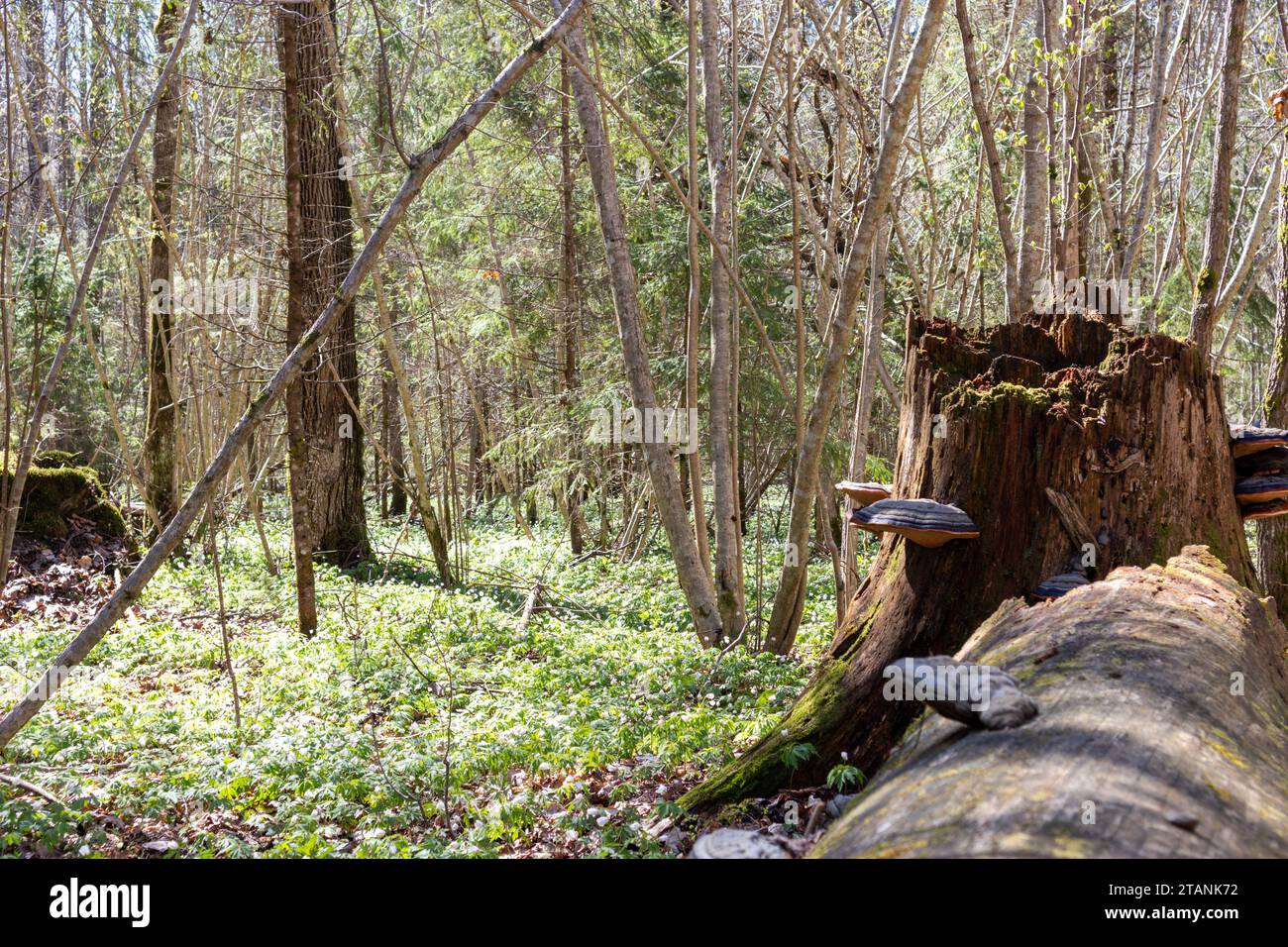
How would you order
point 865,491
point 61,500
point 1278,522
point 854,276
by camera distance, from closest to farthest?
point 865,491 → point 854,276 → point 1278,522 → point 61,500

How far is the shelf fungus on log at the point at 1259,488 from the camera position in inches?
136

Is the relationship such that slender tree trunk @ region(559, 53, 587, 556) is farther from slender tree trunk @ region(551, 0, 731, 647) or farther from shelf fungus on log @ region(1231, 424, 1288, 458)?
shelf fungus on log @ region(1231, 424, 1288, 458)

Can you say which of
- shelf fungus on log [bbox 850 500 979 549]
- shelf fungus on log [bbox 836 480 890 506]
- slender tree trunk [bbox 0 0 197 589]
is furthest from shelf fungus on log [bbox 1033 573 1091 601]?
slender tree trunk [bbox 0 0 197 589]

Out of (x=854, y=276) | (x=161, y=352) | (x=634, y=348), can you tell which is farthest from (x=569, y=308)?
(x=854, y=276)

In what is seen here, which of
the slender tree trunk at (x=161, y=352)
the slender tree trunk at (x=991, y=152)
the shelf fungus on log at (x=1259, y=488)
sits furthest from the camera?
the slender tree trunk at (x=161, y=352)

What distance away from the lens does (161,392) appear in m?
12.3

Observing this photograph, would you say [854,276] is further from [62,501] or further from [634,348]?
[62,501]

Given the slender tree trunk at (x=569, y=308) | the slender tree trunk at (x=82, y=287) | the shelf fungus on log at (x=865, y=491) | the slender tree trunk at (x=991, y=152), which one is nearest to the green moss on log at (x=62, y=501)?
the slender tree trunk at (x=82, y=287)

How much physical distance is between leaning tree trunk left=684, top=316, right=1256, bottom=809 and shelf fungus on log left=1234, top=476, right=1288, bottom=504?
0.07m

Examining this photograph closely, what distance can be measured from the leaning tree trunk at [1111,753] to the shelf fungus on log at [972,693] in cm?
3

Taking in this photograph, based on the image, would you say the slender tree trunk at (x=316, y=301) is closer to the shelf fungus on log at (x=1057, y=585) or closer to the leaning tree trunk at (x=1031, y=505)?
the leaning tree trunk at (x=1031, y=505)

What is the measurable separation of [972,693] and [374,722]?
4.53 m

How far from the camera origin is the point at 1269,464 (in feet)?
11.6
